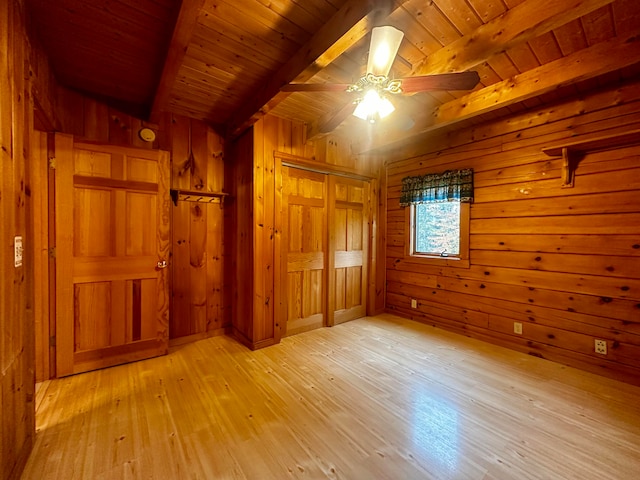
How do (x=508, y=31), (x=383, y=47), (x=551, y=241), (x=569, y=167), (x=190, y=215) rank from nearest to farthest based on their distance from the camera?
1. (x=383, y=47)
2. (x=508, y=31)
3. (x=569, y=167)
4. (x=551, y=241)
5. (x=190, y=215)

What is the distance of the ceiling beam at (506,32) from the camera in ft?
4.90

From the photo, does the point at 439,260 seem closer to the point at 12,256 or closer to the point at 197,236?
the point at 197,236

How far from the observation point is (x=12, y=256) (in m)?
1.30

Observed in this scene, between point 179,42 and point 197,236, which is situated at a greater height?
point 179,42

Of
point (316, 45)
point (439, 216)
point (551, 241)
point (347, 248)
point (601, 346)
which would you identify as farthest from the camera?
point (347, 248)

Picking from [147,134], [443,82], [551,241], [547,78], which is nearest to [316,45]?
[443,82]

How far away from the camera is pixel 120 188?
2527 mm

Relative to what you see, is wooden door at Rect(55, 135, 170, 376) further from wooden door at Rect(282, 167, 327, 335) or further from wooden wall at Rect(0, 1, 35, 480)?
wooden door at Rect(282, 167, 327, 335)

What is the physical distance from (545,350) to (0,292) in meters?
4.09

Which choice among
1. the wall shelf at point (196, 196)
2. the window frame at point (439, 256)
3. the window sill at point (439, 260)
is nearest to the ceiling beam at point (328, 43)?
the wall shelf at point (196, 196)

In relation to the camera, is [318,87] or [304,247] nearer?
[318,87]

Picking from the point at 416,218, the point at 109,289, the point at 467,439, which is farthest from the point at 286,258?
the point at 467,439

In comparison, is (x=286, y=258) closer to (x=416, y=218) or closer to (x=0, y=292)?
(x=416, y=218)

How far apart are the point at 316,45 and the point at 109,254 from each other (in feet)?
8.20
